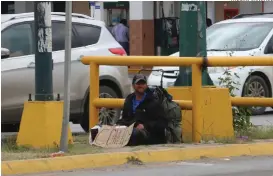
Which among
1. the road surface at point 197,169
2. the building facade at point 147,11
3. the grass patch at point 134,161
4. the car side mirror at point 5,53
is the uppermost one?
the building facade at point 147,11

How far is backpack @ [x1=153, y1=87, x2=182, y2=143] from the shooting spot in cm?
967

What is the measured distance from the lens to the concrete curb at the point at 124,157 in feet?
27.0

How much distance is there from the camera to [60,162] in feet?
27.6

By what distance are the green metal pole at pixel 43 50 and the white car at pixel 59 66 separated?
128 centimetres

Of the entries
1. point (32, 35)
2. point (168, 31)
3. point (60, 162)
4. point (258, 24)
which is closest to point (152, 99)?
point (60, 162)

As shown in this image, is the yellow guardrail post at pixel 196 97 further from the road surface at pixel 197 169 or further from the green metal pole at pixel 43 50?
the green metal pole at pixel 43 50

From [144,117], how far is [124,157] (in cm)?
108

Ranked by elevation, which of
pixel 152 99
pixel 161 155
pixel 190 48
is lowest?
pixel 161 155

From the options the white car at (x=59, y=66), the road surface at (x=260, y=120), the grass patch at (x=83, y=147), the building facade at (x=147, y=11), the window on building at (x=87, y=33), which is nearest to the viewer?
the grass patch at (x=83, y=147)

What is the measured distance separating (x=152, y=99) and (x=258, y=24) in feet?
22.3

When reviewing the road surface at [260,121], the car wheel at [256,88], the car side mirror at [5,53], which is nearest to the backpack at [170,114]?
the car side mirror at [5,53]

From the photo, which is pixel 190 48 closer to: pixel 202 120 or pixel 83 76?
pixel 202 120

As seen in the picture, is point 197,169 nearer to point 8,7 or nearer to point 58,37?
point 58,37

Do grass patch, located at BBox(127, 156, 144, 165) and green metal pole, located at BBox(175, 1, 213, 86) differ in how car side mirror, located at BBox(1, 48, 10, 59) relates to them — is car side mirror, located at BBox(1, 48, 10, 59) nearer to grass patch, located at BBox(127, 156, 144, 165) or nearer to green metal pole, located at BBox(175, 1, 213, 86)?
green metal pole, located at BBox(175, 1, 213, 86)
